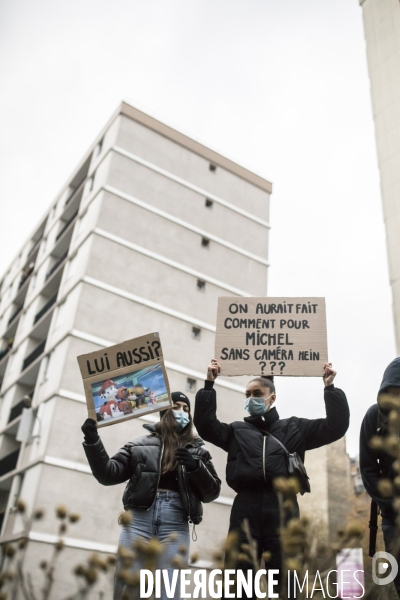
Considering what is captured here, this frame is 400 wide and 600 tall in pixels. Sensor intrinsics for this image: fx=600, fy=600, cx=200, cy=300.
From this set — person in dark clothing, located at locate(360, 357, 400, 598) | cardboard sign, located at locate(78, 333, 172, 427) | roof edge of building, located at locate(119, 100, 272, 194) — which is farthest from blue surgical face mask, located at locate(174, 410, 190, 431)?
roof edge of building, located at locate(119, 100, 272, 194)

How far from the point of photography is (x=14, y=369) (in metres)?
25.8

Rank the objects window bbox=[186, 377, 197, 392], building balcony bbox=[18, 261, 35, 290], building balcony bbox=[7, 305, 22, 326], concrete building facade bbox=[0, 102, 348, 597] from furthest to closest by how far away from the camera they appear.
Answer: building balcony bbox=[7, 305, 22, 326] < building balcony bbox=[18, 261, 35, 290] < window bbox=[186, 377, 197, 392] < concrete building facade bbox=[0, 102, 348, 597]

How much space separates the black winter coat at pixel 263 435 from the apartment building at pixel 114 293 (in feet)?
44.0

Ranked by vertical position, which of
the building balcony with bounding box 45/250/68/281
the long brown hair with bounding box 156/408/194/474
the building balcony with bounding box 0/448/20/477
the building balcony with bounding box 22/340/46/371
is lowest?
the long brown hair with bounding box 156/408/194/474

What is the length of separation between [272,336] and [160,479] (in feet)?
4.54

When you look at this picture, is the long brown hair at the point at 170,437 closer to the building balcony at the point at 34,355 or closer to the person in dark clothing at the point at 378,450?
the person in dark clothing at the point at 378,450

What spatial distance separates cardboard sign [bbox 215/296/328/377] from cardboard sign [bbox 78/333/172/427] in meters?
0.56

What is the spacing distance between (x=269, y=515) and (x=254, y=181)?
26764mm

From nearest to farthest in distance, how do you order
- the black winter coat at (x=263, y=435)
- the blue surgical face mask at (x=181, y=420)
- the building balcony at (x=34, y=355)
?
the black winter coat at (x=263, y=435) → the blue surgical face mask at (x=181, y=420) → the building balcony at (x=34, y=355)

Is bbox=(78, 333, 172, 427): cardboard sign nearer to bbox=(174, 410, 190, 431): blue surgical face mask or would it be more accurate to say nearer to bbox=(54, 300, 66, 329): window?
bbox=(174, 410, 190, 431): blue surgical face mask

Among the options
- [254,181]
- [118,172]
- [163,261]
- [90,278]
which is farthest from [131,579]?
[254,181]

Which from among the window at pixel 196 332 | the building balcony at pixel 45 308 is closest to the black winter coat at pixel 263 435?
the window at pixel 196 332

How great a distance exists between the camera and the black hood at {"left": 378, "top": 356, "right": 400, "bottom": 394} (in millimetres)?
3588

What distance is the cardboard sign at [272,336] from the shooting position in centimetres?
450
